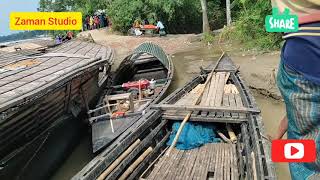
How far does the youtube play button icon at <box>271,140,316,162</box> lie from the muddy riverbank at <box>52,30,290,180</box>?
558 centimetres

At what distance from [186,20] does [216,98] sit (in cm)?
2265

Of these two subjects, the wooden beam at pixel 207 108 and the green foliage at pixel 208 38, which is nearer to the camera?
the wooden beam at pixel 207 108

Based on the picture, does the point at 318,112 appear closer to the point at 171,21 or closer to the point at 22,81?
the point at 22,81

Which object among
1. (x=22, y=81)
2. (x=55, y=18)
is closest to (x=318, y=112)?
(x=22, y=81)

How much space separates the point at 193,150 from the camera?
6.73 metres

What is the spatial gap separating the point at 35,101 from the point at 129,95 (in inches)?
97.5

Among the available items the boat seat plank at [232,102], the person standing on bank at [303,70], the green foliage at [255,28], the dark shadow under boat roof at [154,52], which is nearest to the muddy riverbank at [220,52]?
the green foliage at [255,28]

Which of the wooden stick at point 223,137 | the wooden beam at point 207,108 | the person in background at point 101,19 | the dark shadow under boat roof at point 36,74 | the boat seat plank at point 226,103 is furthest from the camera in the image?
the person in background at point 101,19

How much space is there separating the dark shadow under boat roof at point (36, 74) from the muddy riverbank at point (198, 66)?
1.77m

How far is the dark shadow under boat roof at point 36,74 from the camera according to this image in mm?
6063

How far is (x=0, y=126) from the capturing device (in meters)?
5.56

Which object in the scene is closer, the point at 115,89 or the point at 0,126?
the point at 0,126

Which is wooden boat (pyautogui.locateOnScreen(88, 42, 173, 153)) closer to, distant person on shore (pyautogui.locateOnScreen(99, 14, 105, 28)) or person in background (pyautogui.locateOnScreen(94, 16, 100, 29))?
person in background (pyautogui.locateOnScreen(94, 16, 100, 29))

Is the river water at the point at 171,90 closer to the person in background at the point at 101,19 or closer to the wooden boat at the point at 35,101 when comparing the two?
the wooden boat at the point at 35,101
